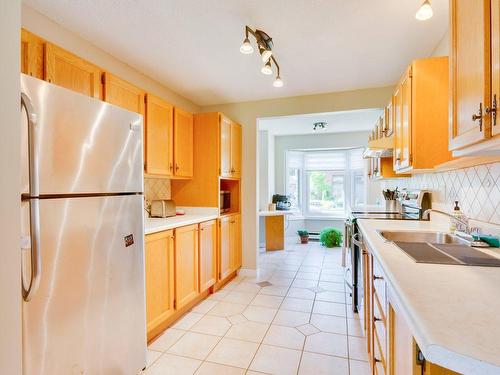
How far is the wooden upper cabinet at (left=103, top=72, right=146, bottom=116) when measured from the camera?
6.98 feet

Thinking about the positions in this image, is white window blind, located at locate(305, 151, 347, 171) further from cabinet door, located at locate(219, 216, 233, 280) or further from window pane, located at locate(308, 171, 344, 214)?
cabinet door, located at locate(219, 216, 233, 280)

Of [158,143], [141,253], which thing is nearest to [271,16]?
[158,143]

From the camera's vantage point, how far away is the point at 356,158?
6.16 meters

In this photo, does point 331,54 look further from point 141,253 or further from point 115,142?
point 141,253

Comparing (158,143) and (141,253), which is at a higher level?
(158,143)

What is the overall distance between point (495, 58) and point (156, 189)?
2951 millimetres

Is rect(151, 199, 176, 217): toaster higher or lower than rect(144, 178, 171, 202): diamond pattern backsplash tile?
lower

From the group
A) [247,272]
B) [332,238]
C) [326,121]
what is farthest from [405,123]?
[332,238]

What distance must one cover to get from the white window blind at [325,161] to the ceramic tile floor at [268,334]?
3.35 meters

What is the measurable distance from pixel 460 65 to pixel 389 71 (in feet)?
6.26

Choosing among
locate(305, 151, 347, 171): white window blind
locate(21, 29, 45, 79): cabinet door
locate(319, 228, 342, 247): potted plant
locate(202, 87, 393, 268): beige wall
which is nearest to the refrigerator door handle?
locate(21, 29, 45, 79): cabinet door

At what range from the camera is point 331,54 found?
250 centimetres

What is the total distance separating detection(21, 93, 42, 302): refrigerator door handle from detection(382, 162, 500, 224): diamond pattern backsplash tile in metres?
2.21

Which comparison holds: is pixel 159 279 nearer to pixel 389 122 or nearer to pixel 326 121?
pixel 389 122
